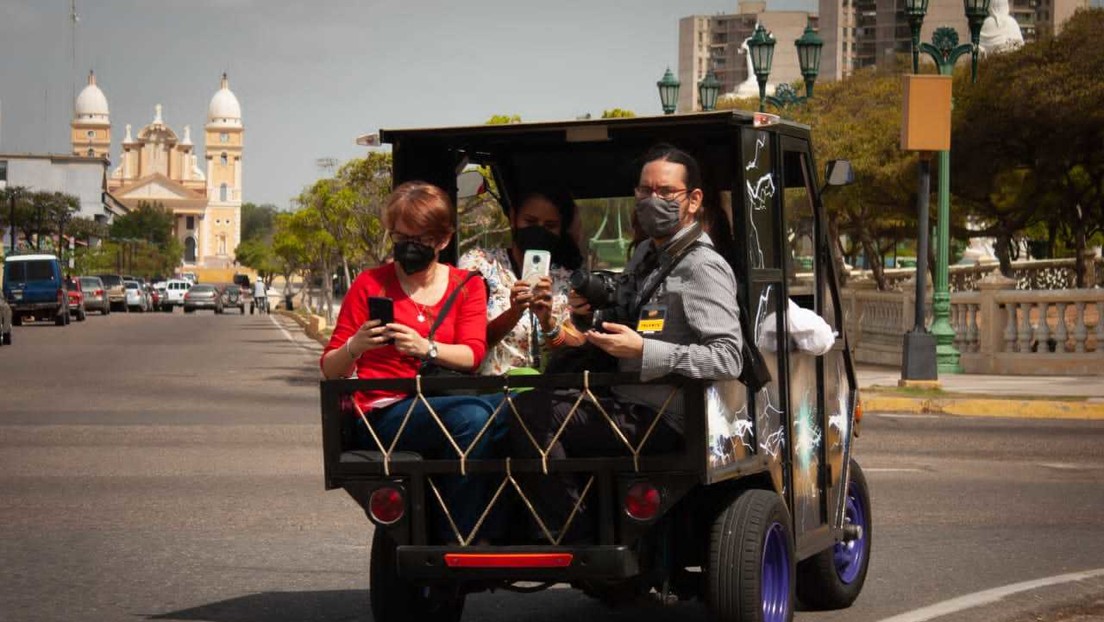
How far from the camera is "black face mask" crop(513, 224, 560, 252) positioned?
7160 mm

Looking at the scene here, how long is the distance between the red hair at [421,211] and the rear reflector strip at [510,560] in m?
1.15

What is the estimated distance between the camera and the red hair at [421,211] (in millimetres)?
6234

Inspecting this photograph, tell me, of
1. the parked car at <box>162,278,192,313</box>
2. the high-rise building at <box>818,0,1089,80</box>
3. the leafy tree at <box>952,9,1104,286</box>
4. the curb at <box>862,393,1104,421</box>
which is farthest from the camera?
the high-rise building at <box>818,0,1089,80</box>

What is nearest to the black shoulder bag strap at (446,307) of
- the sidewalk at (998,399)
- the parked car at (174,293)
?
the sidewalk at (998,399)

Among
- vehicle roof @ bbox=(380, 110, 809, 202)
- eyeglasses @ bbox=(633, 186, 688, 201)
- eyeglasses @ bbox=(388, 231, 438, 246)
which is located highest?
vehicle roof @ bbox=(380, 110, 809, 202)

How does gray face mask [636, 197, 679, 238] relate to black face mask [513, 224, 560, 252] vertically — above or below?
above

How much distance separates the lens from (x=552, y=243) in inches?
285

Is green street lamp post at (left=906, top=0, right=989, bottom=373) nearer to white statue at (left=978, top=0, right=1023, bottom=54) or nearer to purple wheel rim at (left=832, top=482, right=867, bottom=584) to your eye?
purple wheel rim at (left=832, top=482, right=867, bottom=584)

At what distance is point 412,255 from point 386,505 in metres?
0.89

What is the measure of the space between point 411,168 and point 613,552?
223 centimetres

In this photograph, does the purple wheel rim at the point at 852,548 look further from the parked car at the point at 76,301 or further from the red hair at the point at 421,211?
the parked car at the point at 76,301

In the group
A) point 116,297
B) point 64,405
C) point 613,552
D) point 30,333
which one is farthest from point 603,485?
point 116,297

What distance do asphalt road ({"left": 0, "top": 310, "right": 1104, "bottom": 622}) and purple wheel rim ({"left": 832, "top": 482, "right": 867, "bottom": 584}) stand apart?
0.57 feet

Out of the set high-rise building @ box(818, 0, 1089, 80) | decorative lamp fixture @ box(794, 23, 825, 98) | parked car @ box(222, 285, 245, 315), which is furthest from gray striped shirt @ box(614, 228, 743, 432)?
high-rise building @ box(818, 0, 1089, 80)
